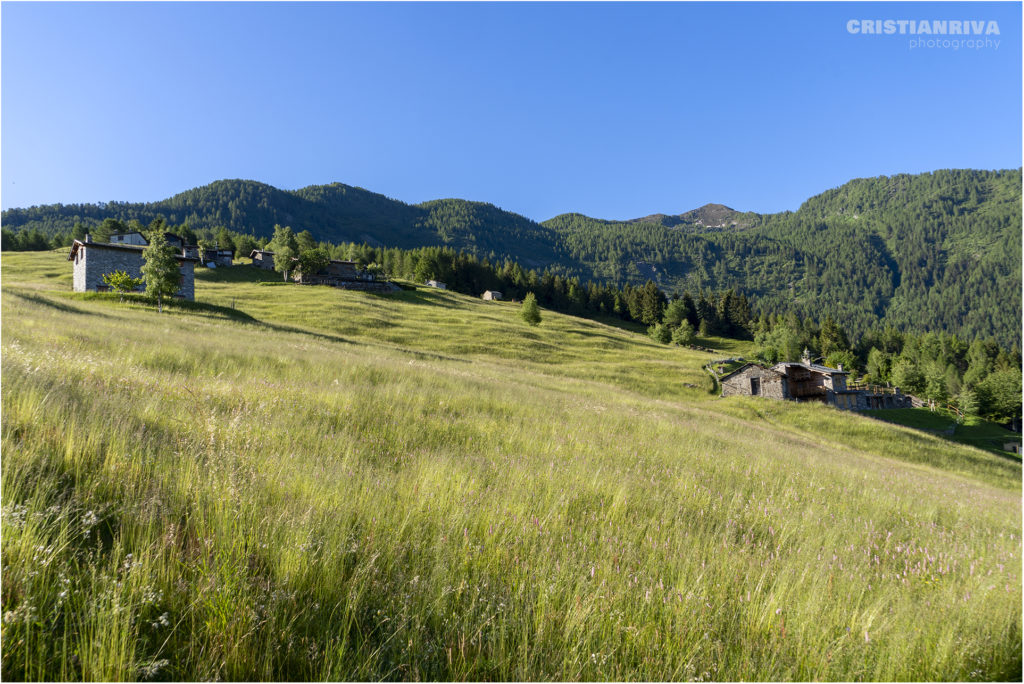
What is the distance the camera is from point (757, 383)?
165 feet

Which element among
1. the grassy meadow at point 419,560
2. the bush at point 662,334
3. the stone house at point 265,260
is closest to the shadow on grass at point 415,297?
the stone house at point 265,260

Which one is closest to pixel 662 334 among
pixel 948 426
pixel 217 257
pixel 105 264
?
pixel 948 426

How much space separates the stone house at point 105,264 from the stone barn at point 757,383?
65.9 metres

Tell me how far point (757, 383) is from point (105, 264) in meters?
79.1

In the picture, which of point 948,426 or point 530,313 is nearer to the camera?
point 948,426

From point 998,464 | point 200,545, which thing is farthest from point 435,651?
point 998,464

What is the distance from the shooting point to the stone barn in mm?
49156

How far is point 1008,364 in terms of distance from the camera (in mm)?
106062

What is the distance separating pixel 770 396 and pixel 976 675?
53197 mm

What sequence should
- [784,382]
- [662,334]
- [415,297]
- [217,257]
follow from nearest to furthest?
[784,382] < [415,297] < [217,257] < [662,334]

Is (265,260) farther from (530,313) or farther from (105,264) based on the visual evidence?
(530,313)

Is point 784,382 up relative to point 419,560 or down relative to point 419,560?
down

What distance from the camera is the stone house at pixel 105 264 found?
50.8 m

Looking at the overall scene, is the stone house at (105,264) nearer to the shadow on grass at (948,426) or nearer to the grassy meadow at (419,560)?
the grassy meadow at (419,560)
